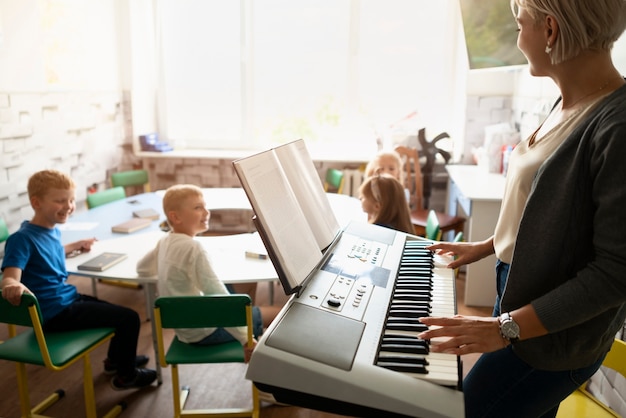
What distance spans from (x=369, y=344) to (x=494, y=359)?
316 mm

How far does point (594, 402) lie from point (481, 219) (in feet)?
5.57

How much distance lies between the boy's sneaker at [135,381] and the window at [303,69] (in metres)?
3.02

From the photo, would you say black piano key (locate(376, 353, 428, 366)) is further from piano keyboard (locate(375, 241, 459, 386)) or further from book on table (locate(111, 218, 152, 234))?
book on table (locate(111, 218, 152, 234))

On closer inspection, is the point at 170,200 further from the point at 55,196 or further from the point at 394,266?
the point at 394,266

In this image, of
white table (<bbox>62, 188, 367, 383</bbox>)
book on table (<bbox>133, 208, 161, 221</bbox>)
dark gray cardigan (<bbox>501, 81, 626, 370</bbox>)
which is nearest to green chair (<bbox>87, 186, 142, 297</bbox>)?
white table (<bbox>62, 188, 367, 383</bbox>)

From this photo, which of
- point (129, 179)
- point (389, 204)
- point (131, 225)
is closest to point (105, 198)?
point (129, 179)

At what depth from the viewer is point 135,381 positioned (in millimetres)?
2496

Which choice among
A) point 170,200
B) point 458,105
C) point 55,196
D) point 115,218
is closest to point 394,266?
point 170,200

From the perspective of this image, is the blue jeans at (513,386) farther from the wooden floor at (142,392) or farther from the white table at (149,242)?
the wooden floor at (142,392)

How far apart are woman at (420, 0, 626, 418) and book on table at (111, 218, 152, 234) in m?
2.22

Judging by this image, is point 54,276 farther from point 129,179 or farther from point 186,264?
point 129,179

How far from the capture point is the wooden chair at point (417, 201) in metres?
3.85

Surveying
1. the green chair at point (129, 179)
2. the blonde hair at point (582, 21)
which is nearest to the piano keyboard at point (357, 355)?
the blonde hair at point (582, 21)

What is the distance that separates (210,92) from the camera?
5152 millimetres
